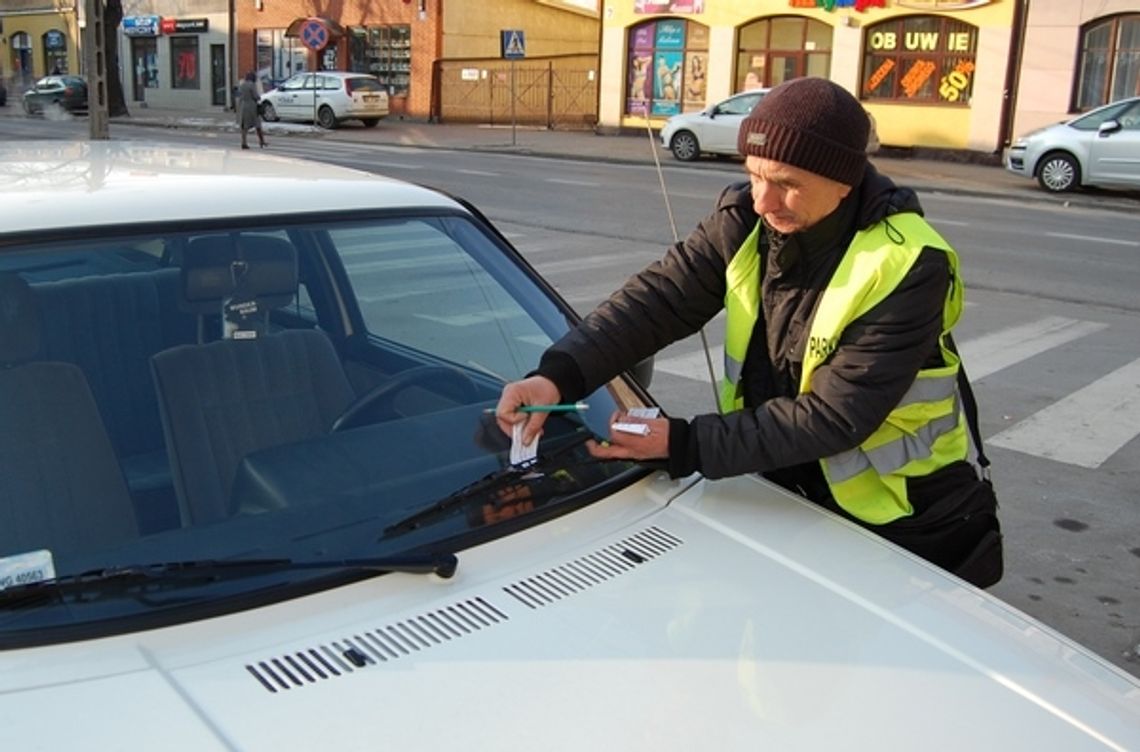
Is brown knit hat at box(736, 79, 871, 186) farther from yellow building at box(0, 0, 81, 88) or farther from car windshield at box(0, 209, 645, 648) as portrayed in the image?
yellow building at box(0, 0, 81, 88)

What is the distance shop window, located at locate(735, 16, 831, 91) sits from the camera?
95.0ft

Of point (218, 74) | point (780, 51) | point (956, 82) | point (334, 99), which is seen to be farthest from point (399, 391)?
point (218, 74)

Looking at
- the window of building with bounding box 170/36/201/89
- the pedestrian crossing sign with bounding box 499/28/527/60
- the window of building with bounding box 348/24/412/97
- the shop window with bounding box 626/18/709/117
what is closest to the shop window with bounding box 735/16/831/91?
the shop window with bounding box 626/18/709/117

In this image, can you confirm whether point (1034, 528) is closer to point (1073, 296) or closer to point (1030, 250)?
point (1073, 296)

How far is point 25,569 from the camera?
2104 millimetres

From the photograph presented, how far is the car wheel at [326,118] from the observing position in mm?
35000

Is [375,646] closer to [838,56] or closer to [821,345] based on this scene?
[821,345]

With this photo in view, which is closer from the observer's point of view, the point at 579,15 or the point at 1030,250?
the point at 1030,250

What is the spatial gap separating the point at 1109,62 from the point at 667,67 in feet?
36.8

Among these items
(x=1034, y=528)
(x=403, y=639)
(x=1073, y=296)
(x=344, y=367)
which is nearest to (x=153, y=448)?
(x=344, y=367)

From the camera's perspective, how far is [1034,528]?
5324 mm

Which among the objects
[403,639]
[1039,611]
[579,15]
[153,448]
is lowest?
[1039,611]

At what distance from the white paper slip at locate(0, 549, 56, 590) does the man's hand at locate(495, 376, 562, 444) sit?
986 millimetres

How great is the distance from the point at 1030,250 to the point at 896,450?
460 inches
